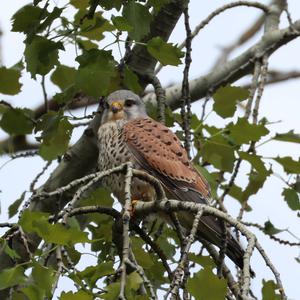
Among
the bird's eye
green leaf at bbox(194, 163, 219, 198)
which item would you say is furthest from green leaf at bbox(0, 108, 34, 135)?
green leaf at bbox(194, 163, 219, 198)

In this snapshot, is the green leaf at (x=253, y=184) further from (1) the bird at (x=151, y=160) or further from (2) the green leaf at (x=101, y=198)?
(2) the green leaf at (x=101, y=198)

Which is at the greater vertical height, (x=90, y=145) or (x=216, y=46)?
(x=216, y=46)

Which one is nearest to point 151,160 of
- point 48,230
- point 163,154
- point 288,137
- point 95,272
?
point 163,154

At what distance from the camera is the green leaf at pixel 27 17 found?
400 cm

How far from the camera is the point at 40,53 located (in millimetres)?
4027

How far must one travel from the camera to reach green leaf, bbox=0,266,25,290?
2850 millimetres

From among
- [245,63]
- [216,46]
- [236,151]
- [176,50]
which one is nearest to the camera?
[176,50]

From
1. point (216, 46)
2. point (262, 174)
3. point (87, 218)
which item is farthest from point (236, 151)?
point (216, 46)

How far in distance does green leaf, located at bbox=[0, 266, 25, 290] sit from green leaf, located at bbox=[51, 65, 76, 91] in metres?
2.53

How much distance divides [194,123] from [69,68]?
0.82 m

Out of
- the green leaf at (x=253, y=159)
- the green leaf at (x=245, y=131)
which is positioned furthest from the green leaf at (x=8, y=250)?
the green leaf at (x=253, y=159)

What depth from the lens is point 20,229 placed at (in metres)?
3.01

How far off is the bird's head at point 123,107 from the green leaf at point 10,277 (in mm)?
2703

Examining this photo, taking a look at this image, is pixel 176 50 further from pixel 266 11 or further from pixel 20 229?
pixel 266 11
